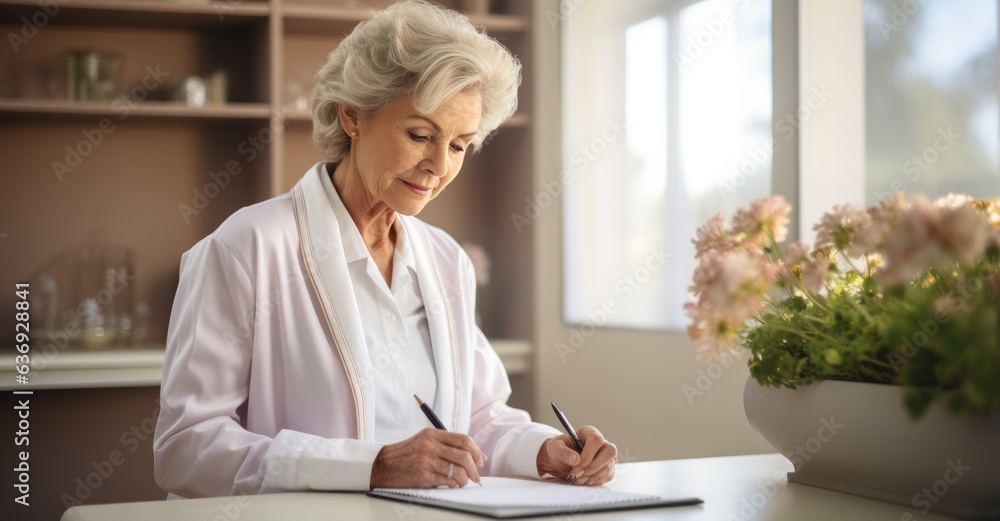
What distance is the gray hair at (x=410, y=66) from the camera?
5.61 feet

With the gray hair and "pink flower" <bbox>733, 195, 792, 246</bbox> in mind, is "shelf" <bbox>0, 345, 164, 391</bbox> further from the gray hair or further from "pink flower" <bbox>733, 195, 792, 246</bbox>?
"pink flower" <bbox>733, 195, 792, 246</bbox>

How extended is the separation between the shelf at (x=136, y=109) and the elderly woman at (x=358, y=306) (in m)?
1.55

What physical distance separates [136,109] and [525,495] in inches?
98.7

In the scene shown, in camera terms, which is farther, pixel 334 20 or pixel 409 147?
pixel 334 20

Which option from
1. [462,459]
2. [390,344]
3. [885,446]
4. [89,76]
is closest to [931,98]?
[885,446]

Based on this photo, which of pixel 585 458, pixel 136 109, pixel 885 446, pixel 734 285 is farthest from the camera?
pixel 136 109

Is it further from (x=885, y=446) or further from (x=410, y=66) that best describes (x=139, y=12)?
(x=885, y=446)

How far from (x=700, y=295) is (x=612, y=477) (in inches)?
16.1

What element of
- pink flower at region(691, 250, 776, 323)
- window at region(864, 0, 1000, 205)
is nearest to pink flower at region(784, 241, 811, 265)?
pink flower at region(691, 250, 776, 323)

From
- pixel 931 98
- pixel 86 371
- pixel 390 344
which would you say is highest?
pixel 931 98

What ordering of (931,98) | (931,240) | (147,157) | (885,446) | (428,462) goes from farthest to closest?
(147,157) < (931,98) < (428,462) < (885,446) < (931,240)

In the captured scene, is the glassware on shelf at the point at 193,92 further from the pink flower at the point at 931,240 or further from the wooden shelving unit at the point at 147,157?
the pink flower at the point at 931,240

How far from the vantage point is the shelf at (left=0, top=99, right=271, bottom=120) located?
3172 millimetres

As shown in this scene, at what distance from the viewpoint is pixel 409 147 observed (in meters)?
1.75
